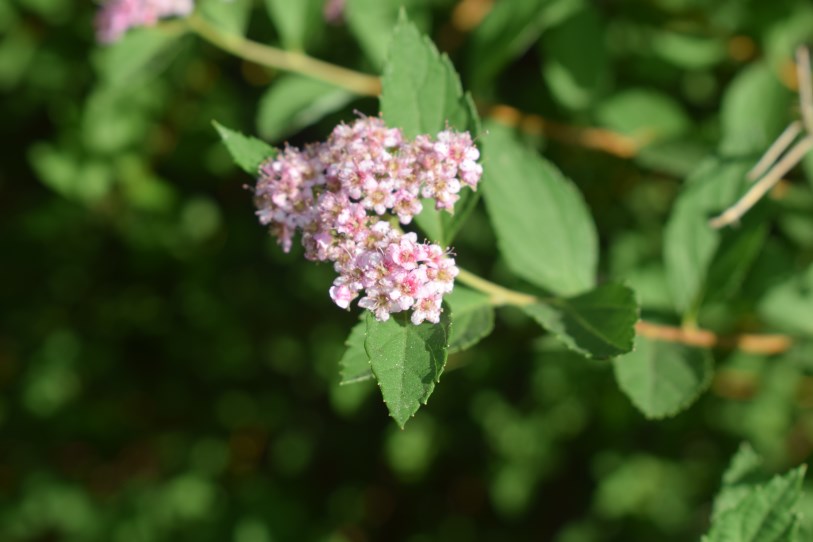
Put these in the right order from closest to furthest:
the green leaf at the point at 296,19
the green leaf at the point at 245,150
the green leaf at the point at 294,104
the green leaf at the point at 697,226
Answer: the green leaf at the point at 245,150 → the green leaf at the point at 697,226 → the green leaf at the point at 294,104 → the green leaf at the point at 296,19

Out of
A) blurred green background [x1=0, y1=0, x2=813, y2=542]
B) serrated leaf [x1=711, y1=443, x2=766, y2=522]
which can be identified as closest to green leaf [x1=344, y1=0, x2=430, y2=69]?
blurred green background [x1=0, y1=0, x2=813, y2=542]

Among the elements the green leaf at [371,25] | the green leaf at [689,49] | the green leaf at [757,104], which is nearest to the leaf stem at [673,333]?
the green leaf at [757,104]

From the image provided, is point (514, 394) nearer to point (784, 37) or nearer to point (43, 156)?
point (784, 37)

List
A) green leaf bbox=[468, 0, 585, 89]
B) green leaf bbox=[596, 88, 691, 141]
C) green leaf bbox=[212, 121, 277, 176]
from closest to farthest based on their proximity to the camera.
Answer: green leaf bbox=[212, 121, 277, 176]
green leaf bbox=[468, 0, 585, 89]
green leaf bbox=[596, 88, 691, 141]

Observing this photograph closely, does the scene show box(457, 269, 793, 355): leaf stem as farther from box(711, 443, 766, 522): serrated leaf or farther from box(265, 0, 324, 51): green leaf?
box(265, 0, 324, 51): green leaf

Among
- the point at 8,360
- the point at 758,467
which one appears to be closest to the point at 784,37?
the point at 758,467

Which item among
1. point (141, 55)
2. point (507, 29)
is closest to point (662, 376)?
point (507, 29)

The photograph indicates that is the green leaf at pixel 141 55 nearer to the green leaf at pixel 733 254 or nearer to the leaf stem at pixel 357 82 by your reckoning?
the leaf stem at pixel 357 82
